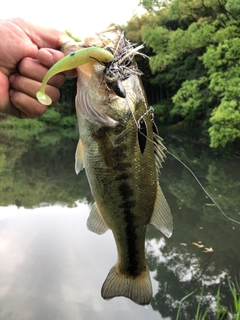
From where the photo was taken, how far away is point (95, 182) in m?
1.89

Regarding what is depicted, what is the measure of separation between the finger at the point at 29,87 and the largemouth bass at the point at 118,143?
195 mm

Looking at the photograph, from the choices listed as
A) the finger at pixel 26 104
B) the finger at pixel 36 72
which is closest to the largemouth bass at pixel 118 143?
the finger at pixel 36 72

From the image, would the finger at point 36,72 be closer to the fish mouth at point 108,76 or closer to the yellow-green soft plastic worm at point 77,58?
the fish mouth at point 108,76

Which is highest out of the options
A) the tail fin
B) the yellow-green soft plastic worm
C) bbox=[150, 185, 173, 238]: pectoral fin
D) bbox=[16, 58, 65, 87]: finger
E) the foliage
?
the yellow-green soft plastic worm

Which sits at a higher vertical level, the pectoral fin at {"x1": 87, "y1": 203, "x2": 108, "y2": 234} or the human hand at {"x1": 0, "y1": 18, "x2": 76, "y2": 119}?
the human hand at {"x1": 0, "y1": 18, "x2": 76, "y2": 119}

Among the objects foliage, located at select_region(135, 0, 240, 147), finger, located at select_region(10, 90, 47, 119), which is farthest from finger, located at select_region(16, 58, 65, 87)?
foliage, located at select_region(135, 0, 240, 147)

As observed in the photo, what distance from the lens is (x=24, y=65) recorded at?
1.95 meters

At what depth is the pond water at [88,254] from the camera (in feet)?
18.6

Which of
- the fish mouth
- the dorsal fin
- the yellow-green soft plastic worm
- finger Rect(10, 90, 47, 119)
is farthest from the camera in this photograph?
finger Rect(10, 90, 47, 119)

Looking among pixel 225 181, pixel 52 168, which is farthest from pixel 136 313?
pixel 52 168

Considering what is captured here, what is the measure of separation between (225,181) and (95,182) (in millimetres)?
11514

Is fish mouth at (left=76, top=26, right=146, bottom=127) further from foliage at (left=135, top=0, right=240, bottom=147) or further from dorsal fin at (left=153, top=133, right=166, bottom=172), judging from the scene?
foliage at (left=135, top=0, right=240, bottom=147)

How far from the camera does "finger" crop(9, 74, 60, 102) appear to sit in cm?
192

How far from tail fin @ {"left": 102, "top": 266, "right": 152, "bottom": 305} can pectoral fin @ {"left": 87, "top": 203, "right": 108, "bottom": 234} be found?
0.31 m
